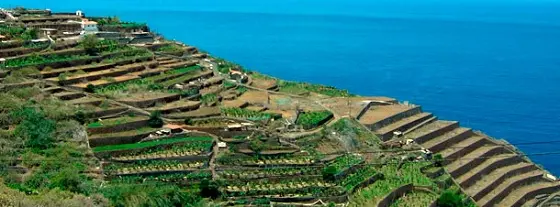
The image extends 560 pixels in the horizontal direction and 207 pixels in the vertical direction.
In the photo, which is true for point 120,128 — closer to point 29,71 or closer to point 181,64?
point 29,71

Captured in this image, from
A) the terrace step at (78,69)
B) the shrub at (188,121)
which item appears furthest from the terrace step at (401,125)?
the terrace step at (78,69)

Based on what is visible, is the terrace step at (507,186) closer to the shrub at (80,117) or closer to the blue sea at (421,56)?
the blue sea at (421,56)

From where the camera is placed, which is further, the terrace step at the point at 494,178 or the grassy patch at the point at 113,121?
the terrace step at the point at 494,178

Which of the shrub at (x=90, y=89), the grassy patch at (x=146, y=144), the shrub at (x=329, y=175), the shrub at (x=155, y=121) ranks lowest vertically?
the grassy patch at (x=146, y=144)

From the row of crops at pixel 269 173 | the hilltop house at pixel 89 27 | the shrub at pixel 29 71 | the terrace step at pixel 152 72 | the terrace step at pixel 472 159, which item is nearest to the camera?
the row of crops at pixel 269 173

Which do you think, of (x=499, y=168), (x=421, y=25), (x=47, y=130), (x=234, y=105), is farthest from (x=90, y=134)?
(x=421, y=25)

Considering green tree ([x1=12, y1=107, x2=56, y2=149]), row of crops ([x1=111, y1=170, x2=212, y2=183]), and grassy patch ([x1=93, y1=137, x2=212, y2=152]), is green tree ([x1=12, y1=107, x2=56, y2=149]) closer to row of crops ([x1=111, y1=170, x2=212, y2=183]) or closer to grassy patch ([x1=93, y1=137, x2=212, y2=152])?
grassy patch ([x1=93, y1=137, x2=212, y2=152])

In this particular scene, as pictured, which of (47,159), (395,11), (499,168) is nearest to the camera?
(47,159)

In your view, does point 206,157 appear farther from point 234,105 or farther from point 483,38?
point 483,38
